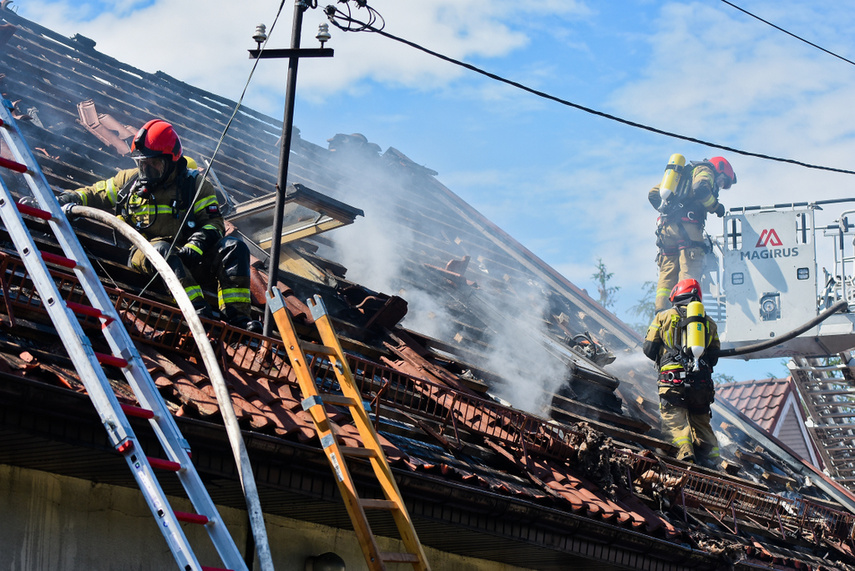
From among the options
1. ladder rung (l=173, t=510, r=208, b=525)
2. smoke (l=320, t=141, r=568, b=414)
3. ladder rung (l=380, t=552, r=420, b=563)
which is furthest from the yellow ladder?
smoke (l=320, t=141, r=568, b=414)

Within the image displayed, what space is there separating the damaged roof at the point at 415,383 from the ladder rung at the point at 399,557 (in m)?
0.54

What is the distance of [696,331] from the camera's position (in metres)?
9.86

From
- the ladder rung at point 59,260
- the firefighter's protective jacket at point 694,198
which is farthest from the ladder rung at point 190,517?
the firefighter's protective jacket at point 694,198

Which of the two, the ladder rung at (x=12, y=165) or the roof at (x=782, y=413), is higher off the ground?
the roof at (x=782, y=413)

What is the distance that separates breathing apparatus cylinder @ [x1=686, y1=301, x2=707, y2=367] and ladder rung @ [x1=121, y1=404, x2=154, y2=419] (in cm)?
683

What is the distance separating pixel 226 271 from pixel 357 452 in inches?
80.8

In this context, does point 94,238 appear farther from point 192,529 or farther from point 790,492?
point 790,492

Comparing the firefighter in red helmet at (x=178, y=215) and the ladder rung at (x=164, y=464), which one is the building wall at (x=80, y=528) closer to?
the ladder rung at (x=164, y=464)

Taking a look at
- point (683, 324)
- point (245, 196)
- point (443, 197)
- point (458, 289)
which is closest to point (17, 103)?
point (245, 196)

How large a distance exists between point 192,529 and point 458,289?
631cm

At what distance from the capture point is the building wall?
167 inches

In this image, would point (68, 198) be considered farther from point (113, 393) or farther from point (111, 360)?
point (113, 393)

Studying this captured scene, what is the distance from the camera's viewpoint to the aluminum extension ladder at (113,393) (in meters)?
3.81

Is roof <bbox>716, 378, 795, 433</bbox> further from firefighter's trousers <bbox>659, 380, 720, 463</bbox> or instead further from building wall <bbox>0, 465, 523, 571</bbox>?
building wall <bbox>0, 465, 523, 571</bbox>
